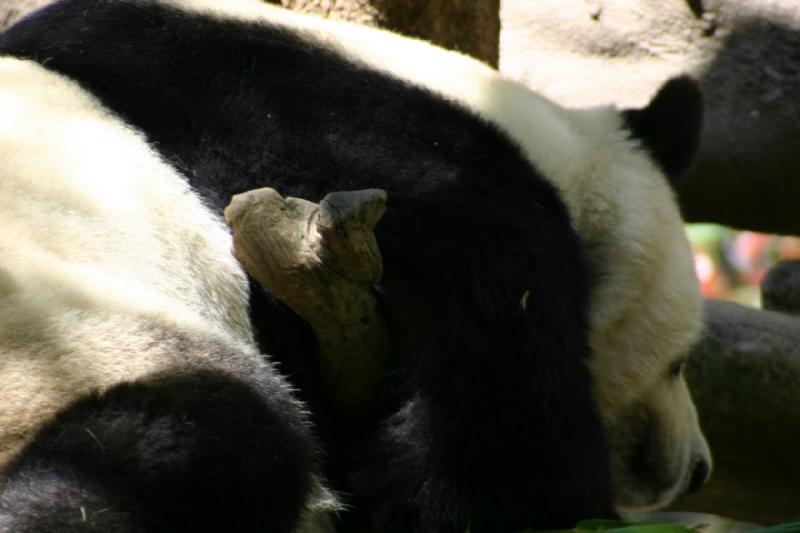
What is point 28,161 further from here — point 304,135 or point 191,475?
point 191,475

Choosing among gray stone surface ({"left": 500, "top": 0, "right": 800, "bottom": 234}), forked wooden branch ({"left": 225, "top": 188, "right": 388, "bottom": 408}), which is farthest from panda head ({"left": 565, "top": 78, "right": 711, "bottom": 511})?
gray stone surface ({"left": 500, "top": 0, "right": 800, "bottom": 234})

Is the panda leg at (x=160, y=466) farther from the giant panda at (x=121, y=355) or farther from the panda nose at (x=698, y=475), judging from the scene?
the panda nose at (x=698, y=475)

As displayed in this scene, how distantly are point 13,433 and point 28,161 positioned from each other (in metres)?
0.57

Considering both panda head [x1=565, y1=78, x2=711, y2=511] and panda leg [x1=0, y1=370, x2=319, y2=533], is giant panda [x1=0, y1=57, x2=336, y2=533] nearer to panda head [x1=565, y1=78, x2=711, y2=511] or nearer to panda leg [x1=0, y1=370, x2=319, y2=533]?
panda leg [x1=0, y1=370, x2=319, y2=533]

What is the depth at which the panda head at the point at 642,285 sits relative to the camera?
2.46 m

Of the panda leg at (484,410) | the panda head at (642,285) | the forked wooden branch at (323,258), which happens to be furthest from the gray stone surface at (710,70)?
the forked wooden branch at (323,258)

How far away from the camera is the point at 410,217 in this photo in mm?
2094

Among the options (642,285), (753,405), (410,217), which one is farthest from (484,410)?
(753,405)

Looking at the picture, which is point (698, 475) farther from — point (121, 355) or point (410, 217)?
point (121, 355)

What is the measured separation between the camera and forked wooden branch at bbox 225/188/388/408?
177 cm

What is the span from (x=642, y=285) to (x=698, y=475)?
67cm

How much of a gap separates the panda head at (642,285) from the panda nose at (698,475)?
24mm

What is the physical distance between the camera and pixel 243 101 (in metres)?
2.15

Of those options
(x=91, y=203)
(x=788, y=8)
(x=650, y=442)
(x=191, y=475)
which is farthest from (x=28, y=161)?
(x=788, y=8)
